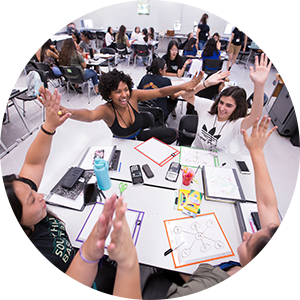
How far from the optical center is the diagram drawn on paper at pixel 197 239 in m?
0.95

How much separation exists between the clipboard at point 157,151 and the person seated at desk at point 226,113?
44 cm

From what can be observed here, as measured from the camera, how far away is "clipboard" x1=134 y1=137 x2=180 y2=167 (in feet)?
5.06

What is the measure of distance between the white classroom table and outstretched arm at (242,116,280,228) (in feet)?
0.72

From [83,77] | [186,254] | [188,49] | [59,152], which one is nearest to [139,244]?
[186,254]

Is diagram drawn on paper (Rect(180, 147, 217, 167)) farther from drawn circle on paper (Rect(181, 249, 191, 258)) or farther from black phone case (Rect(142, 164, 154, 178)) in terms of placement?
drawn circle on paper (Rect(181, 249, 191, 258))

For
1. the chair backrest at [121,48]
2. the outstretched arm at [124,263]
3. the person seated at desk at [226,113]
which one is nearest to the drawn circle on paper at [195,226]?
the outstretched arm at [124,263]

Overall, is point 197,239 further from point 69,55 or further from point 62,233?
point 69,55

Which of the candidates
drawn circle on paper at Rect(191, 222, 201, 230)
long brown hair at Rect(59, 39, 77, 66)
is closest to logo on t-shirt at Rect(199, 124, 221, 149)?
drawn circle on paper at Rect(191, 222, 201, 230)

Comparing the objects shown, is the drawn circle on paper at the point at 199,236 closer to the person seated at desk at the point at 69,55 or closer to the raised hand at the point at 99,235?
the raised hand at the point at 99,235

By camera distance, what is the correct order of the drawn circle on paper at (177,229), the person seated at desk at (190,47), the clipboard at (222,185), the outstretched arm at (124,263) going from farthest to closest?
the person seated at desk at (190,47)
the clipboard at (222,185)
the drawn circle on paper at (177,229)
the outstretched arm at (124,263)

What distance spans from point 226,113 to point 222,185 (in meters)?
0.76

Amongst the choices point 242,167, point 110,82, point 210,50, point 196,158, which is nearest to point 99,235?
point 196,158

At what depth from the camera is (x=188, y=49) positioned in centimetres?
497

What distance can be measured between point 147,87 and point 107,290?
256 centimetres
